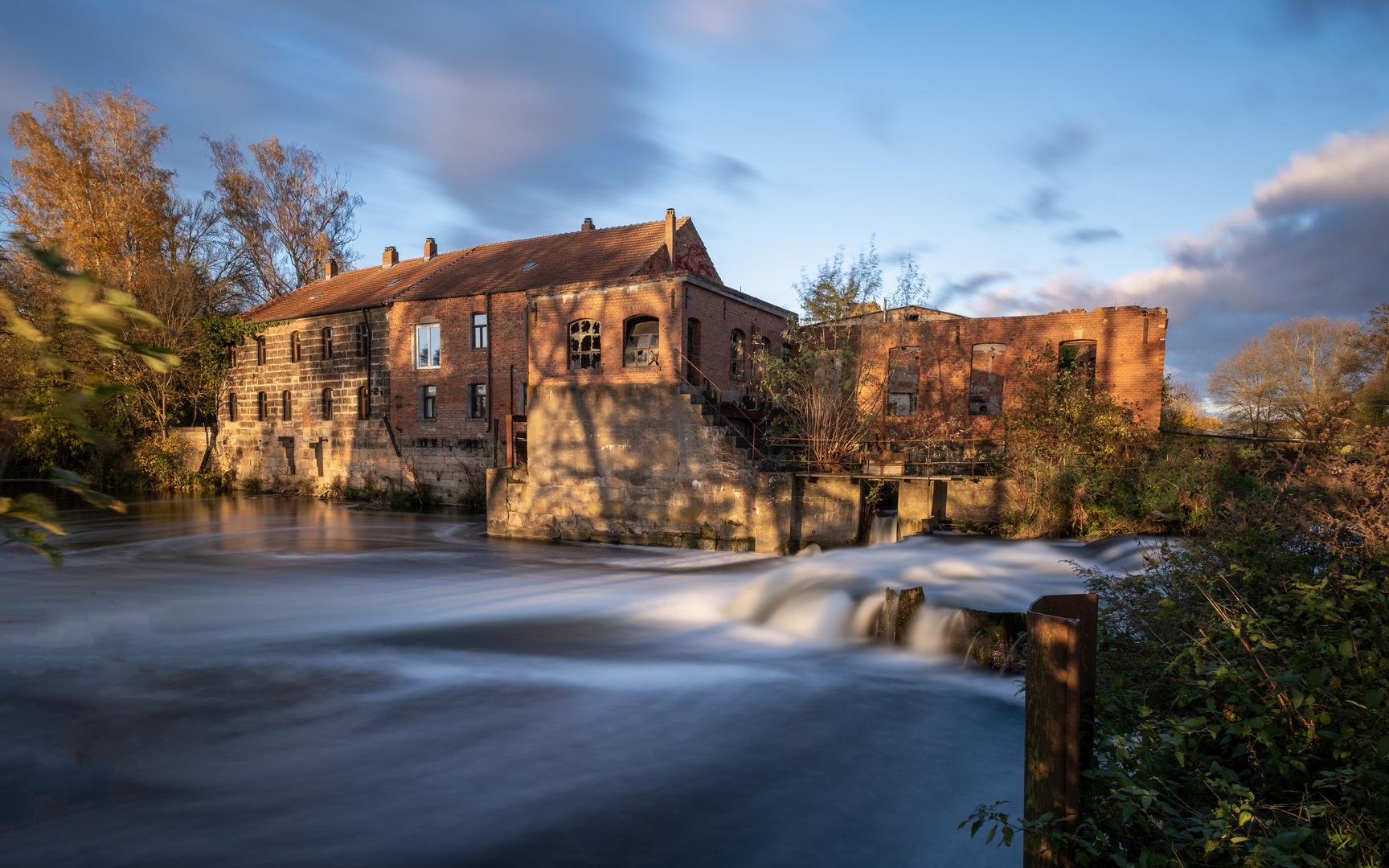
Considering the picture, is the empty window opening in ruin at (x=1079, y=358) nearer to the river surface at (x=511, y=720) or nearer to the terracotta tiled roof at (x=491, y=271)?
the river surface at (x=511, y=720)

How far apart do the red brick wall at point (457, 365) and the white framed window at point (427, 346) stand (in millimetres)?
162

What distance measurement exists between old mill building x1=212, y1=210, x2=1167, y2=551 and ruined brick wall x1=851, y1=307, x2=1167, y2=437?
0.15ft

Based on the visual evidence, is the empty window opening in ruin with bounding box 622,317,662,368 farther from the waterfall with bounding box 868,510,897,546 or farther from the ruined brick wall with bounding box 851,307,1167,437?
the ruined brick wall with bounding box 851,307,1167,437

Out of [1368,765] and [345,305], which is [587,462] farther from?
[345,305]

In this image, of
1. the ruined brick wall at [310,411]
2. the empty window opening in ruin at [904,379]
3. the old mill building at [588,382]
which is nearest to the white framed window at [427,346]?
the old mill building at [588,382]

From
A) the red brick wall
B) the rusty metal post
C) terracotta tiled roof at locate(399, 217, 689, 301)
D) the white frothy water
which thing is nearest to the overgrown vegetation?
the rusty metal post

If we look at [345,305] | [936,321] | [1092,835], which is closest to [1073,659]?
[1092,835]

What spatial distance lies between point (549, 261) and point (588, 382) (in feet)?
30.2

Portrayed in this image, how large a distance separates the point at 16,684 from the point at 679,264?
18.0 metres

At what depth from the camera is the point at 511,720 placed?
7039mm

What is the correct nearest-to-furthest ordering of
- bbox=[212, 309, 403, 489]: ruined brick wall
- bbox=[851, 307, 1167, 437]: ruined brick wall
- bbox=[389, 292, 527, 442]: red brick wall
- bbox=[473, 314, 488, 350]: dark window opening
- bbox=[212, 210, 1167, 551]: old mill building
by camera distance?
bbox=[212, 210, 1167, 551]: old mill building
bbox=[851, 307, 1167, 437]: ruined brick wall
bbox=[389, 292, 527, 442]: red brick wall
bbox=[473, 314, 488, 350]: dark window opening
bbox=[212, 309, 403, 489]: ruined brick wall

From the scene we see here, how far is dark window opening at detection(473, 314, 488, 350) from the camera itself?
2384 centimetres

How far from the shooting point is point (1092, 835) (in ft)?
10.9

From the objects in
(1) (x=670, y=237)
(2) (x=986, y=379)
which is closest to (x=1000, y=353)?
(2) (x=986, y=379)
